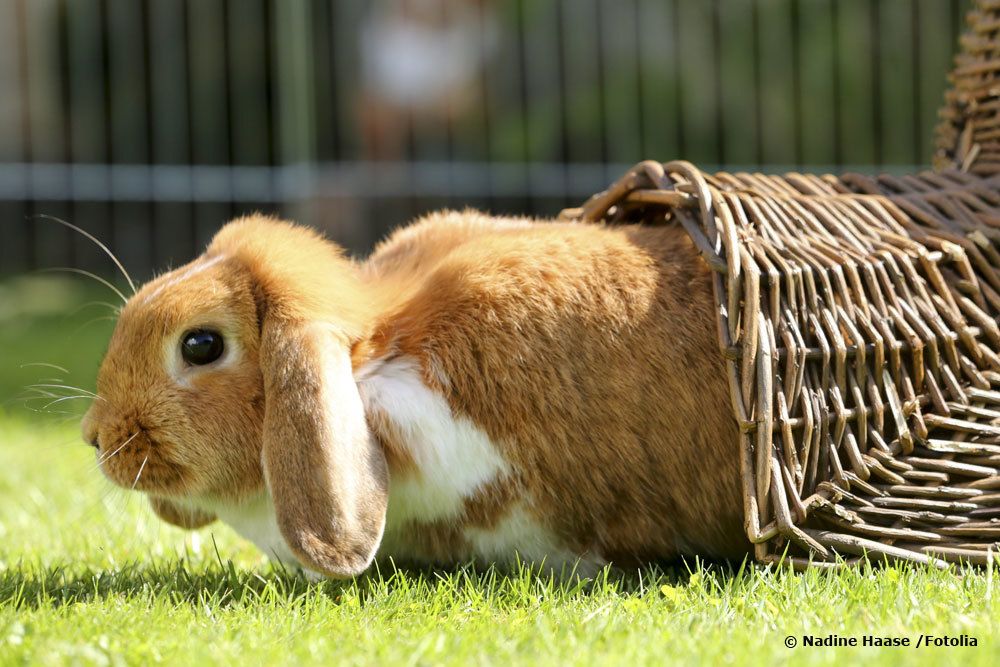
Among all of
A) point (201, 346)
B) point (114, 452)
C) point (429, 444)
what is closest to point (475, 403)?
point (429, 444)

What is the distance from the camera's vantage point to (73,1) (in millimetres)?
7332

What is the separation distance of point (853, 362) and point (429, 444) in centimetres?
79

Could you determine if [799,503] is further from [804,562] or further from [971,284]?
[971,284]

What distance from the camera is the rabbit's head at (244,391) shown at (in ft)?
6.39

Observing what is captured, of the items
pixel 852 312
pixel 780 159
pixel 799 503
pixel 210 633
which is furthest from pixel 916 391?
pixel 780 159

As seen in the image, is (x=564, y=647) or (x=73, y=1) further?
(x=73, y=1)

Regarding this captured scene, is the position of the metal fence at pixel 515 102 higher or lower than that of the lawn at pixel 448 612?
higher

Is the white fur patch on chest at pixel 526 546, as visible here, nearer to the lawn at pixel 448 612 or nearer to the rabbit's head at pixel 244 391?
the lawn at pixel 448 612

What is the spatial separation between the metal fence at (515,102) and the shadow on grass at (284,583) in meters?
4.74

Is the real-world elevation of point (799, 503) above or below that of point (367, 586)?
above

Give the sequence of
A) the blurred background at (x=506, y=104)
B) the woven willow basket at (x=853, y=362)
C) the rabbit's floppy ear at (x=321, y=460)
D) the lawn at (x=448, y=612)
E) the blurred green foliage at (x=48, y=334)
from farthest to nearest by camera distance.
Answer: the blurred background at (x=506, y=104) < the blurred green foliage at (x=48, y=334) < the woven willow basket at (x=853, y=362) < the rabbit's floppy ear at (x=321, y=460) < the lawn at (x=448, y=612)

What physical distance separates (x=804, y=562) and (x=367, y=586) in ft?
2.49

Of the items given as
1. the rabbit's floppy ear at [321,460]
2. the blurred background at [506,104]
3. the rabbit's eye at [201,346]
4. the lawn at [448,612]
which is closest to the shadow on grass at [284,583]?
the lawn at [448,612]

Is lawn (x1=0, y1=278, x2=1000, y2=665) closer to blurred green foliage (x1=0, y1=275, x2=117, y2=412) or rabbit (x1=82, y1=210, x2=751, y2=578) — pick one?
rabbit (x1=82, y1=210, x2=751, y2=578)
